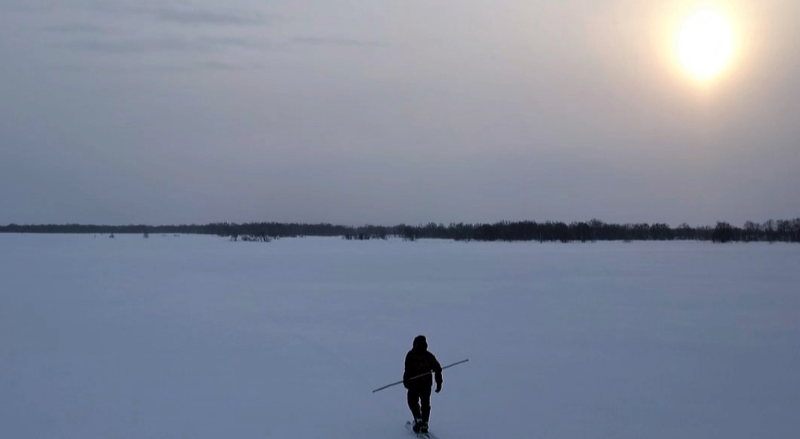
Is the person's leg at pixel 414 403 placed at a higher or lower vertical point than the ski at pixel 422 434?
higher

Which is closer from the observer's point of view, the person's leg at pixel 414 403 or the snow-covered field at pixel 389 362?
the person's leg at pixel 414 403

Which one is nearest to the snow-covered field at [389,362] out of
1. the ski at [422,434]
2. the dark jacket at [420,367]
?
the ski at [422,434]

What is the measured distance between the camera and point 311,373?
8125 mm

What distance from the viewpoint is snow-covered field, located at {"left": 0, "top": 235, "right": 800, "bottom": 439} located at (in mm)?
6070

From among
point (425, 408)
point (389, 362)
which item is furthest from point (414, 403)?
point (389, 362)

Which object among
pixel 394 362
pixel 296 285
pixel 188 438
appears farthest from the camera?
pixel 296 285

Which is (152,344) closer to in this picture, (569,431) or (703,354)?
(569,431)

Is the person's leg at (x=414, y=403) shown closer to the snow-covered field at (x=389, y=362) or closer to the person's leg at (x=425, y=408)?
the person's leg at (x=425, y=408)

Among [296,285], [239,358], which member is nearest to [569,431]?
[239,358]

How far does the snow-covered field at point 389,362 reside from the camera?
19.9 ft

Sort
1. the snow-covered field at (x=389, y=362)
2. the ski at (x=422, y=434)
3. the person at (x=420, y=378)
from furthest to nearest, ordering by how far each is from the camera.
→ 1. the snow-covered field at (x=389, y=362)
2. the person at (x=420, y=378)
3. the ski at (x=422, y=434)

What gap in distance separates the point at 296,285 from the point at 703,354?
13.1m

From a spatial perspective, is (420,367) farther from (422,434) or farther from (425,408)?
(422,434)

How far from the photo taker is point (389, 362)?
8.73 m
